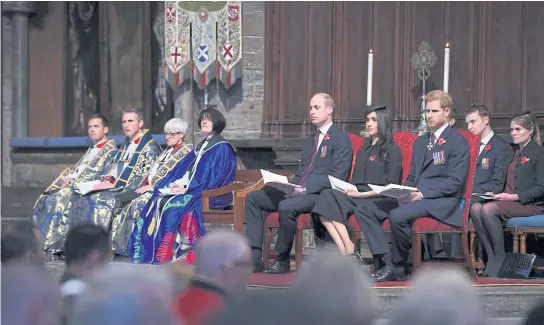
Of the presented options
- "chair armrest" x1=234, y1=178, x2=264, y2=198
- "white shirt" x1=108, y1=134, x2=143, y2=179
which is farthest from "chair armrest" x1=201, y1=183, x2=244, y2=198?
"white shirt" x1=108, y1=134, x2=143, y2=179

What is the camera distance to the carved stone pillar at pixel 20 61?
40.8ft

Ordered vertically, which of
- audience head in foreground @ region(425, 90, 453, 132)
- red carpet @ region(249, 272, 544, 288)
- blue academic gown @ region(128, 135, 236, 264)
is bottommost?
red carpet @ region(249, 272, 544, 288)

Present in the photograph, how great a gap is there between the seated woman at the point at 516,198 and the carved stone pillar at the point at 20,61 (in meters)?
6.71

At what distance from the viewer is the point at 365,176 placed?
743 centimetres

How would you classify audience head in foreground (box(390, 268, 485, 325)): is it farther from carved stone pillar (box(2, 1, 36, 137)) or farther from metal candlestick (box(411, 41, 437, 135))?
carved stone pillar (box(2, 1, 36, 137))

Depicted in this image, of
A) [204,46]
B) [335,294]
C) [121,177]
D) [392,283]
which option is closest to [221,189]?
[121,177]

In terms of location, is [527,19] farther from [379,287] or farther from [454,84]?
[379,287]

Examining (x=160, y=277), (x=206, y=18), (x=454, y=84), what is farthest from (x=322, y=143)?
(x=160, y=277)

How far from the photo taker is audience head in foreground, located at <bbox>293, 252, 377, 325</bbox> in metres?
2.44

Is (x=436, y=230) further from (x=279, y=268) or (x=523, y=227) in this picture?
(x=279, y=268)

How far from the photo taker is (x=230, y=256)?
3.05m

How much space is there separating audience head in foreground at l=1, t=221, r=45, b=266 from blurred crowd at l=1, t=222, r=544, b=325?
1.39ft

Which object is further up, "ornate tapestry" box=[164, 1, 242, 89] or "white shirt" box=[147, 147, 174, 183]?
"ornate tapestry" box=[164, 1, 242, 89]

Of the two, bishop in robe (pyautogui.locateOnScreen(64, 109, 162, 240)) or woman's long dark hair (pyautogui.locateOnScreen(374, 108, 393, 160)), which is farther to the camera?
bishop in robe (pyautogui.locateOnScreen(64, 109, 162, 240))
